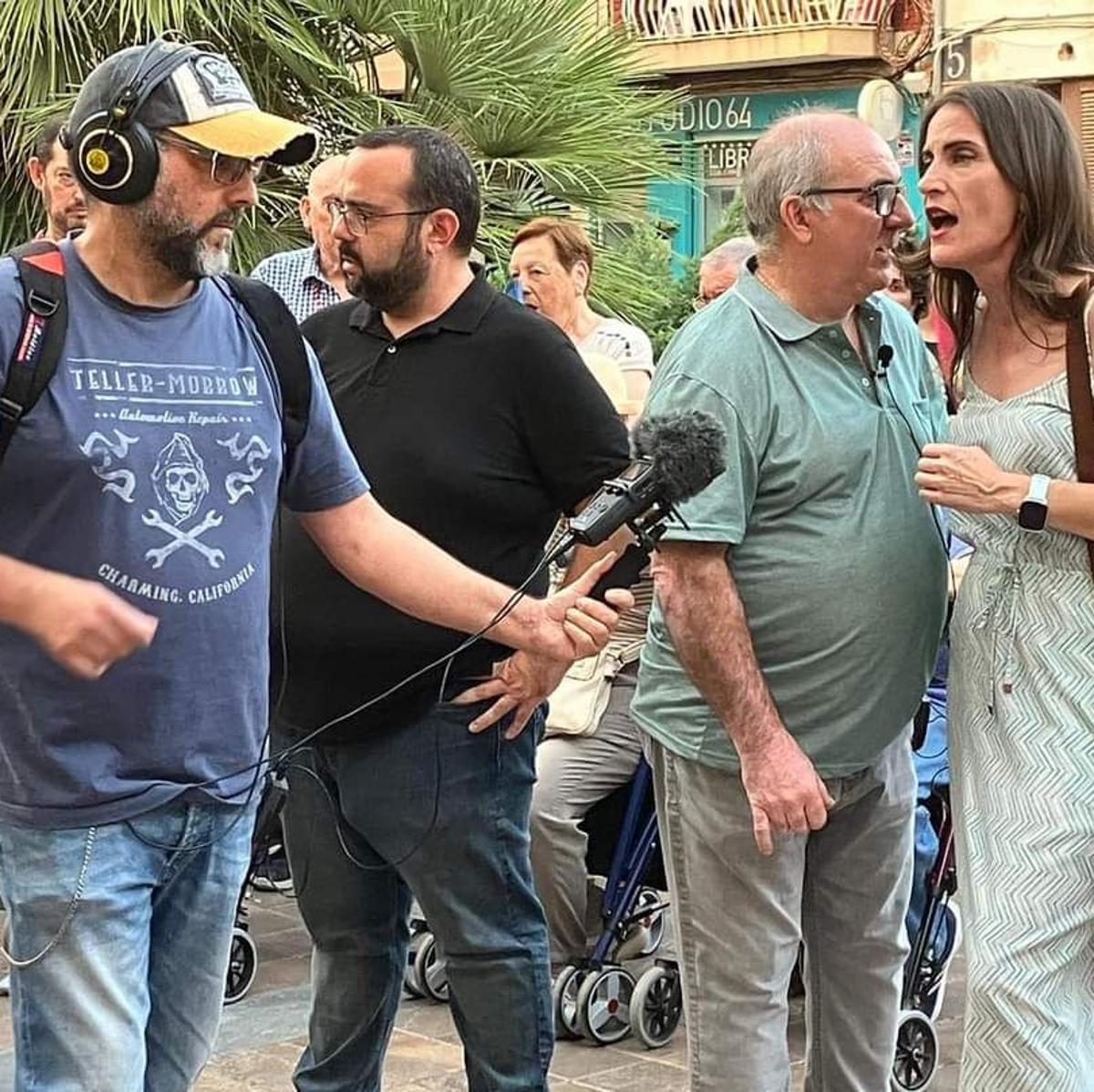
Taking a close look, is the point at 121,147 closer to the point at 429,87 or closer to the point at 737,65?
the point at 429,87

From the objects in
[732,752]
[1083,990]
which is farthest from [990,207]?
[1083,990]

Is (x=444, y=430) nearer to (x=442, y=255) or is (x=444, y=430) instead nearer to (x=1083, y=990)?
(x=442, y=255)

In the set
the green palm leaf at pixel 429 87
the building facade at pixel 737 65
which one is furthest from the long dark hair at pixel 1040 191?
the building facade at pixel 737 65

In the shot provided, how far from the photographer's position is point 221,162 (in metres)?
3.51

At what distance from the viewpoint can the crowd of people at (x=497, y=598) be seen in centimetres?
340

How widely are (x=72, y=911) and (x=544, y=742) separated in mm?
2891

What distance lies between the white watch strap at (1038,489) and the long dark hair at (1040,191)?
336 millimetres

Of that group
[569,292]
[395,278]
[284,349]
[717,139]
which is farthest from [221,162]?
[717,139]

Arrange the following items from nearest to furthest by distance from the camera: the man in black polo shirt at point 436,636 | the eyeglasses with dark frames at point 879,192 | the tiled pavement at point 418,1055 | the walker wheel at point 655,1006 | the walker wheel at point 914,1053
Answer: the eyeglasses with dark frames at point 879,192, the man in black polo shirt at point 436,636, the walker wheel at point 914,1053, the tiled pavement at point 418,1055, the walker wheel at point 655,1006

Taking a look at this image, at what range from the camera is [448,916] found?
14.7 feet

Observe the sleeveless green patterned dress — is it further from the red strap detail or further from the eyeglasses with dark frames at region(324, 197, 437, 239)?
the red strap detail

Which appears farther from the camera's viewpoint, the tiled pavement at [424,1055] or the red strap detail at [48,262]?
the tiled pavement at [424,1055]

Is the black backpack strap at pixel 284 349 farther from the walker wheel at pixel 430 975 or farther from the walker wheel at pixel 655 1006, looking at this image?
the walker wheel at pixel 430 975

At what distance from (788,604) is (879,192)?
777mm
